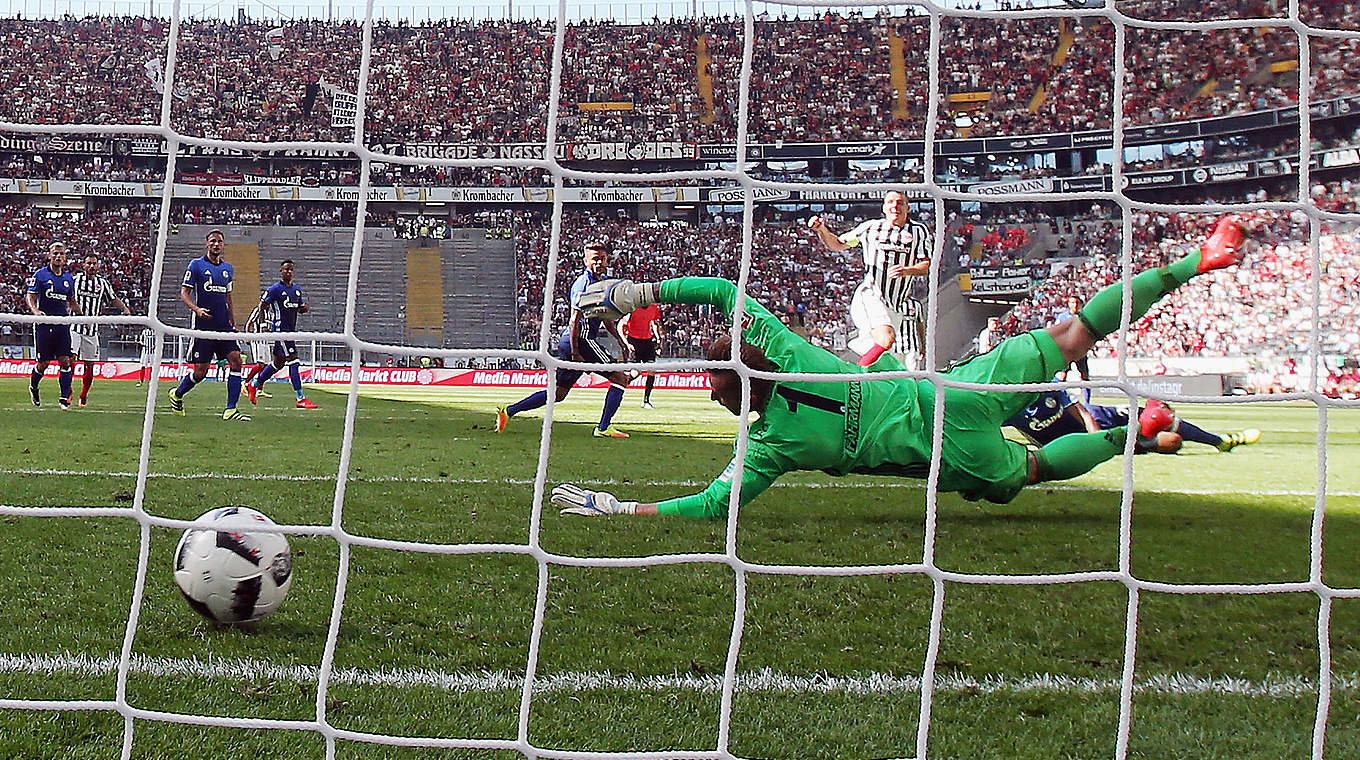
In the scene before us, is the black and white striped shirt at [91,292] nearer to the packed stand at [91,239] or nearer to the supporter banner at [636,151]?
the packed stand at [91,239]

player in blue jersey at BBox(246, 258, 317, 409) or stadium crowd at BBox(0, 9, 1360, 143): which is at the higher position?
stadium crowd at BBox(0, 9, 1360, 143)

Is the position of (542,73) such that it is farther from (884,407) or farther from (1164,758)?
(1164,758)

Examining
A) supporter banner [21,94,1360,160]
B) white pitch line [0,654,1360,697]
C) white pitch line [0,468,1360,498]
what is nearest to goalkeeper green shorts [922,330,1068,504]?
white pitch line [0,654,1360,697]

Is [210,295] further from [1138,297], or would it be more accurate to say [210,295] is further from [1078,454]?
[1138,297]

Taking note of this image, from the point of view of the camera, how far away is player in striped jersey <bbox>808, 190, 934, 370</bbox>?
23.1 ft

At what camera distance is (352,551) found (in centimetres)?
344

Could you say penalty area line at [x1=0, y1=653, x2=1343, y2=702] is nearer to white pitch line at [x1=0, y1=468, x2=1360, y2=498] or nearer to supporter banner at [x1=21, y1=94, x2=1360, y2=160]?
white pitch line at [x1=0, y1=468, x2=1360, y2=498]

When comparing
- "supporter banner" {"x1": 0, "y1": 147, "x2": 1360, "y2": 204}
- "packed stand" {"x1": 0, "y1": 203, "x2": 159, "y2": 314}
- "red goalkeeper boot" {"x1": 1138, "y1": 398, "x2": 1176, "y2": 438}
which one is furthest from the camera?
"supporter banner" {"x1": 0, "y1": 147, "x2": 1360, "y2": 204}

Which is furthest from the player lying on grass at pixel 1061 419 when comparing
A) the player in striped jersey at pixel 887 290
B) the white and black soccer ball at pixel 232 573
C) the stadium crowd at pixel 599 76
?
the stadium crowd at pixel 599 76

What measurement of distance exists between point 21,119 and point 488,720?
24.6 metres

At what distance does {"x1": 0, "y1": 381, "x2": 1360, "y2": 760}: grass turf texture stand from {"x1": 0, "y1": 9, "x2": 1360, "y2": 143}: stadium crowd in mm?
17277

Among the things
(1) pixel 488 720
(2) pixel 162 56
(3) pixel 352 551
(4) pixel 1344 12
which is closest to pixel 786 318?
(4) pixel 1344 12

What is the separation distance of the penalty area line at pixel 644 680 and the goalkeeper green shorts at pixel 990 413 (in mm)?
1299

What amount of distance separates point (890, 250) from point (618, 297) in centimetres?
388
